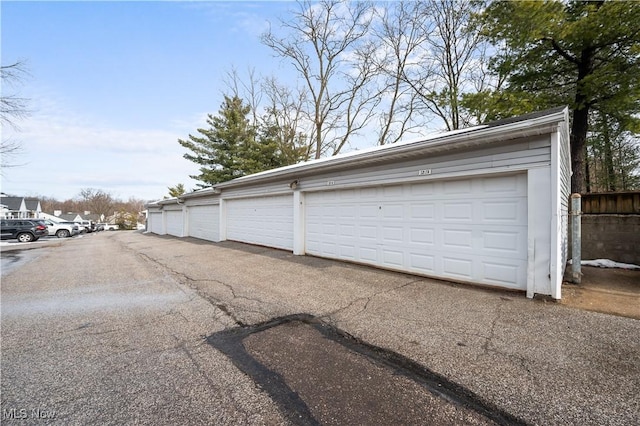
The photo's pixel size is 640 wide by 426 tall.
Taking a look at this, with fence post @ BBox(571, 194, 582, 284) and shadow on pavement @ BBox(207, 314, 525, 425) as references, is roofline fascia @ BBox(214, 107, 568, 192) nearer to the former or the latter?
fence post @ BBox(571, 194, 582, 284)

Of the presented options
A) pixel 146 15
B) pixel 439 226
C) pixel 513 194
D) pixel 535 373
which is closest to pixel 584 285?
pixel 513 194

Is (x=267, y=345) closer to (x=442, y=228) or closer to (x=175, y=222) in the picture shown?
(x=442, y=228)

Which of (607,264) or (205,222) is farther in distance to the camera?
(205,222)

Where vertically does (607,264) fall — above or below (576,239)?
below

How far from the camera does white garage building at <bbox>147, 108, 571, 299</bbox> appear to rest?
165 inches

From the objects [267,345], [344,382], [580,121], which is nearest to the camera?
[344,382]

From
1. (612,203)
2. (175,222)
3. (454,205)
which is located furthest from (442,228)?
(175,222)

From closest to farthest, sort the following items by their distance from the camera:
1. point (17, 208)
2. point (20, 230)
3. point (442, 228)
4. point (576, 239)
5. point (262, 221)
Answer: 1. point (576, 239)
2. point (442, 228)
3. point (262, 221)
4. point (20, 230)
5. point (17, 208)

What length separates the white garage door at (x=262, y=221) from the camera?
921cm

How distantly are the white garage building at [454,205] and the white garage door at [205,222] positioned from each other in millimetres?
5929

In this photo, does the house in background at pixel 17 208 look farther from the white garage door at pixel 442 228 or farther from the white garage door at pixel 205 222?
the white garage door at pixel 442 228

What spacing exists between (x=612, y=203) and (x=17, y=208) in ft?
199

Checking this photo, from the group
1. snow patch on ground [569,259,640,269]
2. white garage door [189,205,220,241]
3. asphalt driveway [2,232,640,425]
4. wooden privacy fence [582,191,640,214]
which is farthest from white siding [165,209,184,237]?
wooden privacy fence [582,191,640,214]

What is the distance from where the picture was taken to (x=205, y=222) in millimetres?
14531
